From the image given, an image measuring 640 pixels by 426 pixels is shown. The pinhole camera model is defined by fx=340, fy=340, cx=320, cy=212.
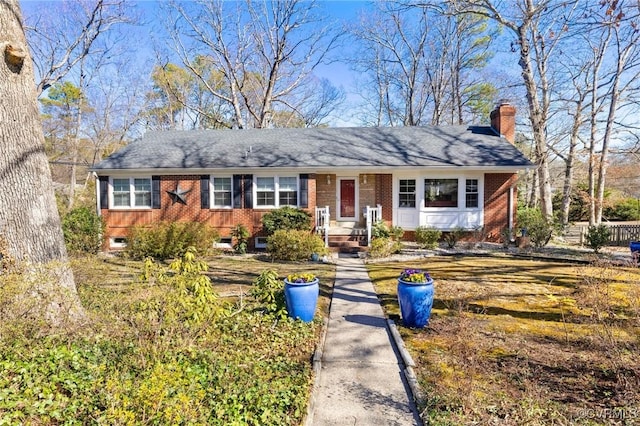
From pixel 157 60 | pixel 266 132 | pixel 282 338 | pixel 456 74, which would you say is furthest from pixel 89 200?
pixel 456 74

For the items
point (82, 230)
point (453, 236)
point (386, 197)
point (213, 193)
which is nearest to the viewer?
point (82, 230)

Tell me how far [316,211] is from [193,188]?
5.16 m

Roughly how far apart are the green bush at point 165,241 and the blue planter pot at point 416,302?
27.2 feet

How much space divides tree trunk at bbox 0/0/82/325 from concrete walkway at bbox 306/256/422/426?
11.5 feet

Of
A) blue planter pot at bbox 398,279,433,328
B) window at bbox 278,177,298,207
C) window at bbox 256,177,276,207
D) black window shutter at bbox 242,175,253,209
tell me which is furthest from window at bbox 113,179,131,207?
blue planter pot at bbox 398,279,433,328

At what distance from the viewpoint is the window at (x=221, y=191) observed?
1391 centimetres

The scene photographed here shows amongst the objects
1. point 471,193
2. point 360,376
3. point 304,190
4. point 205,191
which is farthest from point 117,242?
point 471,193

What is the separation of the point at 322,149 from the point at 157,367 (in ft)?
41.8

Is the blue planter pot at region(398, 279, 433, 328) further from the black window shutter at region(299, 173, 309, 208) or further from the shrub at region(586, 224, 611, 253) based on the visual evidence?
the shrub at region(586, 224, 611, 253)

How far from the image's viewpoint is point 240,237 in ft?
43.6

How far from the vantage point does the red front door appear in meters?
14.7

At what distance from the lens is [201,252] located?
11867 mm

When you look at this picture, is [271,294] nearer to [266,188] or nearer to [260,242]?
[260,242]

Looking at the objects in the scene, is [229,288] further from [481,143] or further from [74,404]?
[481,143]
